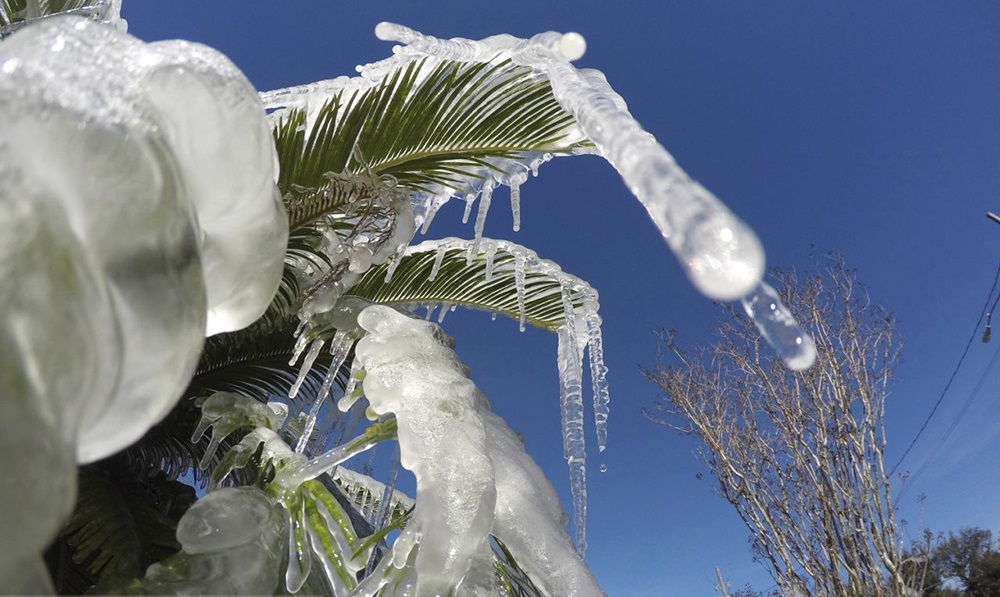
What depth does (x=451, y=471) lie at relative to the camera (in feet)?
4.20

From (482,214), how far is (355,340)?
24.3 inches

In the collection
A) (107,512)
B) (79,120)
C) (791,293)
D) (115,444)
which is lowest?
(107,512)

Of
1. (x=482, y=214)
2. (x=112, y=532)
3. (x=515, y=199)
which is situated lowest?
(x=112, y=532)

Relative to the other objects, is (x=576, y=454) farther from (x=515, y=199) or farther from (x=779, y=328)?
(x=779, y=328)

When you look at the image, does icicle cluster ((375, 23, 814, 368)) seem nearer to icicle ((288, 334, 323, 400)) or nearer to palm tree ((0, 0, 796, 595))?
palm tree ((0, 0, 796, 595))

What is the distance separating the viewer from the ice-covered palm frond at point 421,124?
2.33m

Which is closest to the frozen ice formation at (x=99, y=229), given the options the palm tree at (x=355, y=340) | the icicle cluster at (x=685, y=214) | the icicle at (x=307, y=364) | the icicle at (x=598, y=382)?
the icicle cluster at (x=685, y=214)

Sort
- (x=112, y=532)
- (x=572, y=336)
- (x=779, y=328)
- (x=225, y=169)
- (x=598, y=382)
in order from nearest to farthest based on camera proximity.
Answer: (x=779, y=328), (x=225, y=169), (x=112, y=532), (x=598, y=382), (x=572, y=336)

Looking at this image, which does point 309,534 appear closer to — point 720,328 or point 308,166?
point 308,166

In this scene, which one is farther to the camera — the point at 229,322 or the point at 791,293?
the point at 791,293

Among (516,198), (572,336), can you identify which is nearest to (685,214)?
(516,198)

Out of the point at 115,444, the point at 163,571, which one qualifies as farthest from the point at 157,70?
the point at 163,571

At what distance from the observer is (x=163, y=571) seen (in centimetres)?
117

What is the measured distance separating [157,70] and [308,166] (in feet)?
6.44
